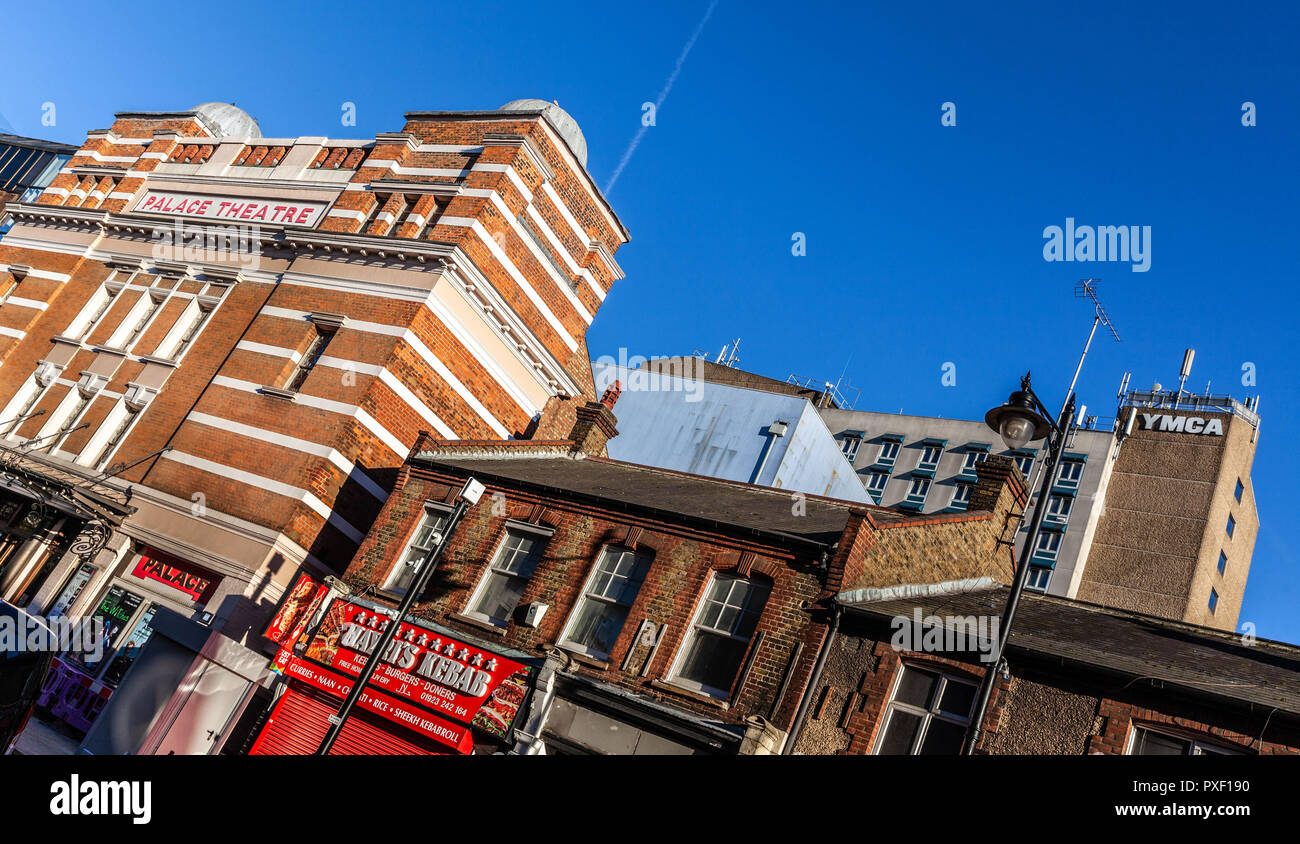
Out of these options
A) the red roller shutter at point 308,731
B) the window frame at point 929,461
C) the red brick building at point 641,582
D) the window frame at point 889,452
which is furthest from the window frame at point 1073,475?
the red roller shutter at point 308,731

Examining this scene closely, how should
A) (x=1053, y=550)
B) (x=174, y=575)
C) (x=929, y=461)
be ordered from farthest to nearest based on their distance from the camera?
(x=929, y=461), (x=1053, y=550), (x=174, y=575)

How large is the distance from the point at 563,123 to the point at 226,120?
14.5 meters

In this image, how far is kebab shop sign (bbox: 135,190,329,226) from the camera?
90.3 ft

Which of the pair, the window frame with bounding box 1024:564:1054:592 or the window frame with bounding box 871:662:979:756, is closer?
the window frame with bounding box 871:662:979:756

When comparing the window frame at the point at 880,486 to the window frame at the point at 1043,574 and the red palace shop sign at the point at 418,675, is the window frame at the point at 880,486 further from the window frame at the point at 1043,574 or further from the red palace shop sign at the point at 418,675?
the red palace shop sign at the point at 418,675

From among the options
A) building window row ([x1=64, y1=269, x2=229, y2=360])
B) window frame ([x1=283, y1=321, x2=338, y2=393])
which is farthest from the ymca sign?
building window row ([x1=64, y1=269, x2=229, y2=360])

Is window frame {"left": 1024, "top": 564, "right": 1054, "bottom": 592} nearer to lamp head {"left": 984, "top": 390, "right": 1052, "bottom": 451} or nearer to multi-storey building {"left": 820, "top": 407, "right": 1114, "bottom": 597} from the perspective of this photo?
multi-storey building {"left": 820, "top": 407, "right": 1114, "bottom": 597}

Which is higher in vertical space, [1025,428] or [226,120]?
[226,120]

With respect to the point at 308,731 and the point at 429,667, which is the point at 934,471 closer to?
the point at 429,667

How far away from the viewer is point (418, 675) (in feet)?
55.8

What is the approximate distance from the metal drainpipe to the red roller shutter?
316 inches

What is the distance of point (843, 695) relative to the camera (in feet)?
45.8

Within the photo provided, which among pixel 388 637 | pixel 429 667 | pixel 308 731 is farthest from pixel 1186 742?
pixel 308 731
